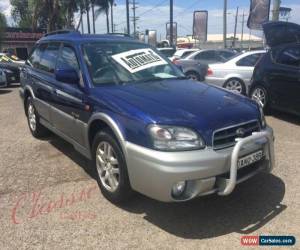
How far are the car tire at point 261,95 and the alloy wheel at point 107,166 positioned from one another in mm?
4967

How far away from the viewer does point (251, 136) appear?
12.2ft

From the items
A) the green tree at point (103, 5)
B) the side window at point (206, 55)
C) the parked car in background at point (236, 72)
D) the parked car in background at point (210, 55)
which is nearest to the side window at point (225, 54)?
the parked car in background at point (210, 55)

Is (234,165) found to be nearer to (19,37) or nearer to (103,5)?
(103,5)

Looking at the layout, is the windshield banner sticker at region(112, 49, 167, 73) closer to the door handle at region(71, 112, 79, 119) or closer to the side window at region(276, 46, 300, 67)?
the door handle at region(71, 112, 79, 119)

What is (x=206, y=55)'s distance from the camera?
1395cm

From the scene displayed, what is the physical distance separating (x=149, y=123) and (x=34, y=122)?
12.7ft

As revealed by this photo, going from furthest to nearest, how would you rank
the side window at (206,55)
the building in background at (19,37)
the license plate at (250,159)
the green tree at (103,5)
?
the building in background at (19,37) < the green tree at (103,5) < the side window at (206,55) < the license plate at (250,159)

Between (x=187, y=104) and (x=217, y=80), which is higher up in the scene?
(x=187, y=104)

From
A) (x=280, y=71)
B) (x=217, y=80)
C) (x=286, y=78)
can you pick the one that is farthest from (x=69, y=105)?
(x=217, y=80)

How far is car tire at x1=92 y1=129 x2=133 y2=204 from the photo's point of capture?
3.87 m

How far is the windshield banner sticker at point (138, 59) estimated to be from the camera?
4.78 metres

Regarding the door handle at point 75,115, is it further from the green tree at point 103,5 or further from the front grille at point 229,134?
the green tree at point 103,5

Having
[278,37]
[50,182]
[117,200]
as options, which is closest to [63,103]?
[50,182]

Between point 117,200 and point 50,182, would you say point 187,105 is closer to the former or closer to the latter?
point 117,200
